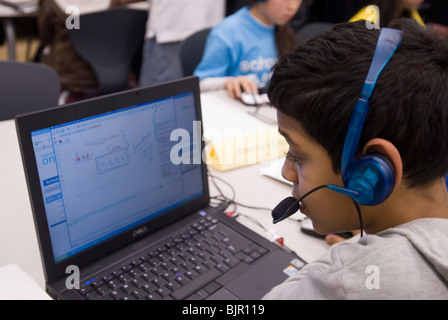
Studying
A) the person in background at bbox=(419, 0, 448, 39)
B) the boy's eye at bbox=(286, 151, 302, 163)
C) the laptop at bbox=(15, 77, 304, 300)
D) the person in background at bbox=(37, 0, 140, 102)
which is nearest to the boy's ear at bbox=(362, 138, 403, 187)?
the boy's eye at bbox=(286, 151, 302, 163)

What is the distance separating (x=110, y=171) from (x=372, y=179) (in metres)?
0.48

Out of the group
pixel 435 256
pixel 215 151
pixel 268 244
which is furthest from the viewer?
pixel 215 151

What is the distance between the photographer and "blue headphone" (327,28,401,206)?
0.57m

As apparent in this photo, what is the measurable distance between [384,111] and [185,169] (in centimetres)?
51

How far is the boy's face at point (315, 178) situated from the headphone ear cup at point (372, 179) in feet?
0.19

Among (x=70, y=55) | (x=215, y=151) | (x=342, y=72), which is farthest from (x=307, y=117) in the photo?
(x=70, y=55)

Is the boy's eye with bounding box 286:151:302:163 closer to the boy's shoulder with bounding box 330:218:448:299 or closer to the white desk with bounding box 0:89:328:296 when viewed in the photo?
the boy's shoulder with bounding box 330:218:448:299

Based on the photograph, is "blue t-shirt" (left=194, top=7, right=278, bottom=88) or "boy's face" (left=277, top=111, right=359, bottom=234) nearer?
"boy's face" (left=277, top=111, right=359, bottom=234)

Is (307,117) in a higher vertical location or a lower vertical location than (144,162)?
higher

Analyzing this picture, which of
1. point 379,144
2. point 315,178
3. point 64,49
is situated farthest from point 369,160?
point 64,49

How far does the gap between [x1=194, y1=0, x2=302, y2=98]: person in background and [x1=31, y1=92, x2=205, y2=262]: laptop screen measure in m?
0.99

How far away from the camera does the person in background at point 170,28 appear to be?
2615mm
